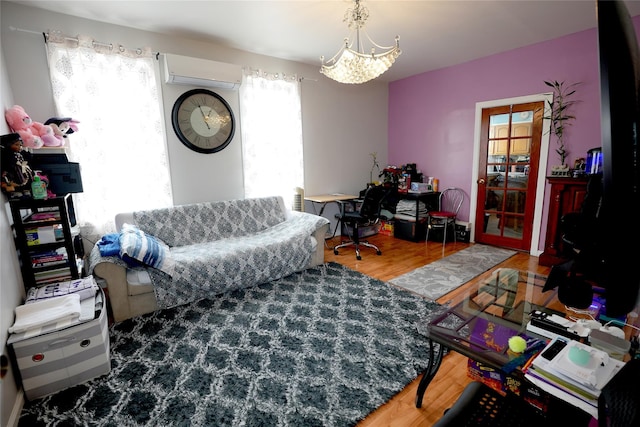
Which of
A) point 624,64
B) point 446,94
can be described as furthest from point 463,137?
point 624,64

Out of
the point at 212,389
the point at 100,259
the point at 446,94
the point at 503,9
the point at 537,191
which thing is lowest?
the point at 212,389

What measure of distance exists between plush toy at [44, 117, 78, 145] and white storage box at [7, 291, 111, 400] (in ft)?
4.89

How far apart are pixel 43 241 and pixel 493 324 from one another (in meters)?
2.81

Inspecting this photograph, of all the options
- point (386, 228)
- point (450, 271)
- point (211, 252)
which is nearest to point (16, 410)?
point (211, 252)

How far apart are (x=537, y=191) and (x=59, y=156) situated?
483 centimetres

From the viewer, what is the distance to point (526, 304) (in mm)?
1749

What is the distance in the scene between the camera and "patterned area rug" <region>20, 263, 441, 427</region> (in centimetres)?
152

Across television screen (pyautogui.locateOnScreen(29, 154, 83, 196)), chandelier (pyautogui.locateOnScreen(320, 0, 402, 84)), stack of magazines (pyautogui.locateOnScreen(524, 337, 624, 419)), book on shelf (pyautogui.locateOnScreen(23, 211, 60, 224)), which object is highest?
chandelier (pyautogui.locateOnScreen(320, 0, 402, 84))

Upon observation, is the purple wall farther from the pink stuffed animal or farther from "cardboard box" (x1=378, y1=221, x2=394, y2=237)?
the pink stuffed animal

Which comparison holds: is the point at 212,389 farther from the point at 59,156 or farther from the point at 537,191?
the point at 537,191

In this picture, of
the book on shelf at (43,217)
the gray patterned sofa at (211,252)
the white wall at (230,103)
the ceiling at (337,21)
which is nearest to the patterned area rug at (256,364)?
the gray patterned sofa at (211,252)

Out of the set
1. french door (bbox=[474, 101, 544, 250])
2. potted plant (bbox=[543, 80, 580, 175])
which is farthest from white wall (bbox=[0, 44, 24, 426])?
french door (bbox=[474, 101, 544, 250])

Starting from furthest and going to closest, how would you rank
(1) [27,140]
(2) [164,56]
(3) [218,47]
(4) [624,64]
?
(3) [218,47] < (2) [164,56] < (1) [27,140] < (4) [624,64]

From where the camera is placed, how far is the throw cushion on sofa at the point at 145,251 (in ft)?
7.45
